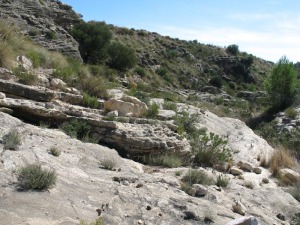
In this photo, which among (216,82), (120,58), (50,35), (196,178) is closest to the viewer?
(196,178)

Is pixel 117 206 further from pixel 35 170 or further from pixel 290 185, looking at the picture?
pixel 290 185

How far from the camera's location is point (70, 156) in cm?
524

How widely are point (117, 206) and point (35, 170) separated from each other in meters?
0.96

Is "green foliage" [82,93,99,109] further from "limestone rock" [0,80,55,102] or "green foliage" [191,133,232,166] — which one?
"green foliage" [191,133,232,166]

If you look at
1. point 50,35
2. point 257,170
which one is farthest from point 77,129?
point 50,35

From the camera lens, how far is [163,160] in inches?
256

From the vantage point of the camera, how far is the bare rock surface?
351cm

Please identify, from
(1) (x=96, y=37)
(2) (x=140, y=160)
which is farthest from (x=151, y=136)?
(1) (x=96, y=37)

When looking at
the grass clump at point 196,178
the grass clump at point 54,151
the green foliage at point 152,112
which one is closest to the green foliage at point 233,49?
the green foliage at point 152,112

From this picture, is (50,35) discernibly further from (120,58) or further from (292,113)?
(292,113)

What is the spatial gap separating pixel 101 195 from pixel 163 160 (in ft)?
8.01

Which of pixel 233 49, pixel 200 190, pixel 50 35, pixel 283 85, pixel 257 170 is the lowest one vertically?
pixel 257 170

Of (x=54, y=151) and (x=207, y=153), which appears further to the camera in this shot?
(x=207, y=153)

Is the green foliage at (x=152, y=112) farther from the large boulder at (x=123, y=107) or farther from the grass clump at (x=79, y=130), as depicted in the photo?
the grass clump at (x=79, y=130)
